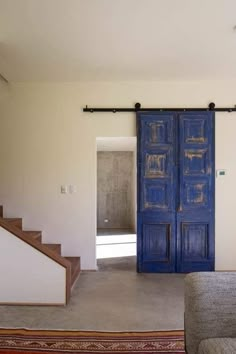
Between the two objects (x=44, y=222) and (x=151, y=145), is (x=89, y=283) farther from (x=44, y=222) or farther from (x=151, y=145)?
(x=151, y=145)

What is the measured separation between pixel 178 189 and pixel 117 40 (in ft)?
7.40

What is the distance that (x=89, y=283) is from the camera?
4.00 m

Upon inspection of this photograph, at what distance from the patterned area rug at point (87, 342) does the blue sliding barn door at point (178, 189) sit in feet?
6.14

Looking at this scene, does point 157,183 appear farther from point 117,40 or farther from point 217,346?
point 217,346

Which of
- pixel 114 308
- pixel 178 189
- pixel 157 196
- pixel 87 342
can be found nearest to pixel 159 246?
pixel 157 196

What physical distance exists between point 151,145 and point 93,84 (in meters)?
1.29

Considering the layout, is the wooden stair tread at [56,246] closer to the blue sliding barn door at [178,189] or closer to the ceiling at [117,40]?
the blue sliding barn door at [178,189]

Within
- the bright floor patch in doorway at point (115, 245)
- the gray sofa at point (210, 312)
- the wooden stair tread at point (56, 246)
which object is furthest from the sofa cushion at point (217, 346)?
the bright floor patch in doorway at point (115, 245)

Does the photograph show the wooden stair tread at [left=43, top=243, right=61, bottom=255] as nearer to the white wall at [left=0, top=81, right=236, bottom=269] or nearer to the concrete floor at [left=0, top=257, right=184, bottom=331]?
the white wall at [left=0, top=81, right=236, bottom=269]

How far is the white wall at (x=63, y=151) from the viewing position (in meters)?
4.56

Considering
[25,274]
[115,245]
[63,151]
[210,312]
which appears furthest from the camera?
[115,245]

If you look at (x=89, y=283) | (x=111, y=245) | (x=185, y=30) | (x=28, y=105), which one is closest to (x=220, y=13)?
(x=185, y=30)

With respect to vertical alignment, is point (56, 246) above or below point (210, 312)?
below

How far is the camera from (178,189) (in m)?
4.48
